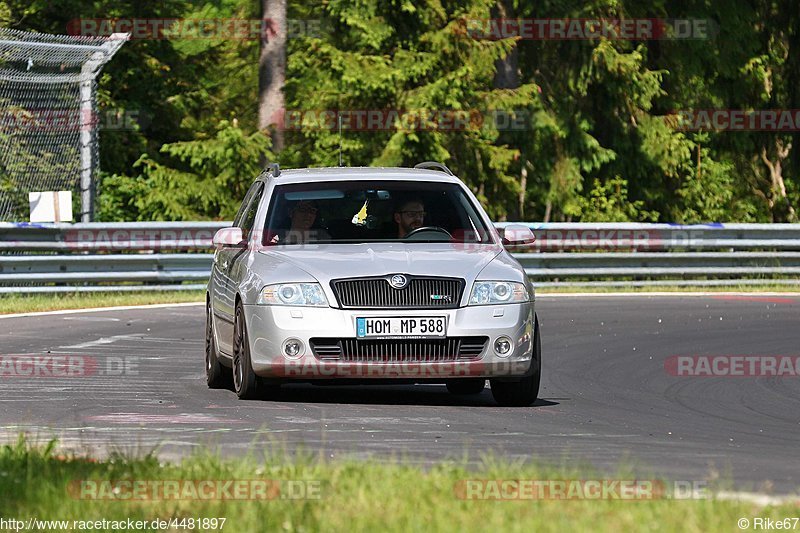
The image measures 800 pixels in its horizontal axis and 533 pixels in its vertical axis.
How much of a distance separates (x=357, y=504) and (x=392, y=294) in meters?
4.44

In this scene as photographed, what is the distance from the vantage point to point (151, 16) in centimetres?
3766

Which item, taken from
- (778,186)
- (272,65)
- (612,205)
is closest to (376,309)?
(272,65)

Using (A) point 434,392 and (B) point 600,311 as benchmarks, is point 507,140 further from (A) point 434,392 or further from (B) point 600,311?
(A) point 434,392

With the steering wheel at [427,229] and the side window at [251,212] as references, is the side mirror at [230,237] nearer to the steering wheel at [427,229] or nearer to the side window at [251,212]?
the side window at [251,212]

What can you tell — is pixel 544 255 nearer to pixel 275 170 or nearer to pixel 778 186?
pixel 275 170

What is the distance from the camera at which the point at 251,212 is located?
12.8 metres

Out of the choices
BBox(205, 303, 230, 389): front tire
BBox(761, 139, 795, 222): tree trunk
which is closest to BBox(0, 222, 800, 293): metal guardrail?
BBox(205, 303, 230, 389): front tire

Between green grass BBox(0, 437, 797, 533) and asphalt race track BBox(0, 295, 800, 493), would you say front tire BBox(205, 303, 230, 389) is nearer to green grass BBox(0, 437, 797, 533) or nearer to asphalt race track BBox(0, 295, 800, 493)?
asphalt race track BBox(0, 295, 800, 493)

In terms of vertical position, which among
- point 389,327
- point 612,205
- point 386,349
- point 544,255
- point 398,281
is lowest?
point 612,205

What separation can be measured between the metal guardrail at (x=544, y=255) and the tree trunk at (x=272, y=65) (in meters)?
5.92

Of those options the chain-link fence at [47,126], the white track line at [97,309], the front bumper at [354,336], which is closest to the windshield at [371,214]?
the front bumper at [354,336]

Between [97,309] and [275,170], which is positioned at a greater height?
[275,170]

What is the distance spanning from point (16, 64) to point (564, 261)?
9239mm

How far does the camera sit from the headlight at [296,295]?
10.8 meters
